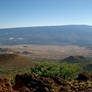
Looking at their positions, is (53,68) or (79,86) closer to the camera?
(79,86)

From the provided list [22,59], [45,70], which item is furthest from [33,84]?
[22,59]

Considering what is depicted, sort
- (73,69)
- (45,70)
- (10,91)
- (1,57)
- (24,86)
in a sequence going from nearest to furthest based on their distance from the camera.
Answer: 1. (10,91)
2. (24,86)
3. (45,70)
4. (73,69)
5. (1,57)

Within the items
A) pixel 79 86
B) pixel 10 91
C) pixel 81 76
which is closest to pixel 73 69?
pixel 81 76

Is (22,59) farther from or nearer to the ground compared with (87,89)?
nearer to the ground

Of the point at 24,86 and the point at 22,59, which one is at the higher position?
the point at 24,86

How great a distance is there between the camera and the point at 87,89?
12.4 m

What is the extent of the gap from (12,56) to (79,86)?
56.5m

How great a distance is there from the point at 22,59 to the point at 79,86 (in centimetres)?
5483

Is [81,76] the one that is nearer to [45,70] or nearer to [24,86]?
[45,70]

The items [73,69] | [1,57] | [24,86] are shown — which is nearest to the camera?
[24,86]

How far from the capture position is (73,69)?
1691cm

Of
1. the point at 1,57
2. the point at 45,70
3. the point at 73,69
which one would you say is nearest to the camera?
the point at 45,70

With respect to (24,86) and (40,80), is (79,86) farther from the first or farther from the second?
(24,86)

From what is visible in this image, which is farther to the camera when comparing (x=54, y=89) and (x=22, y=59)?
(x=22, y=59)
